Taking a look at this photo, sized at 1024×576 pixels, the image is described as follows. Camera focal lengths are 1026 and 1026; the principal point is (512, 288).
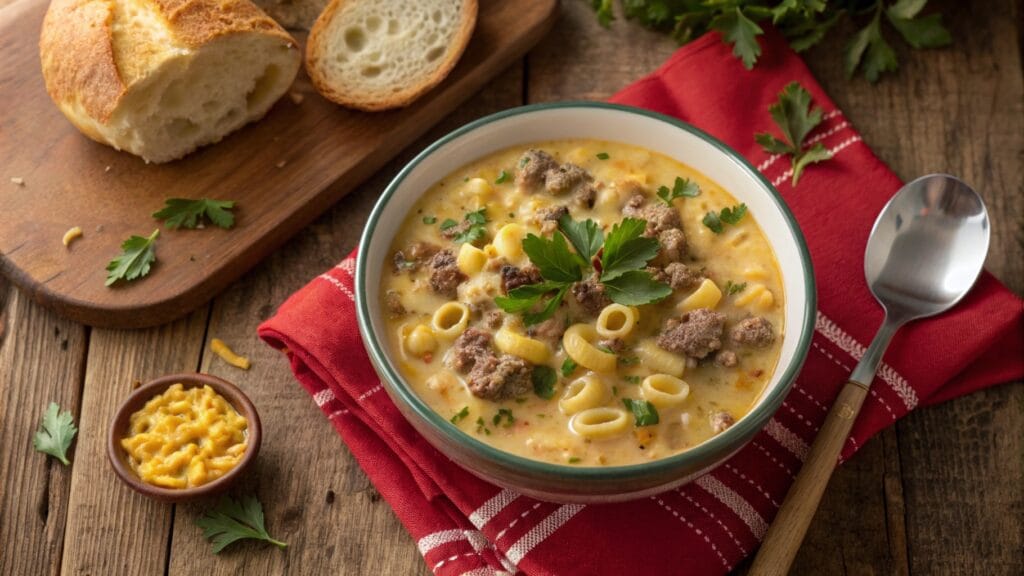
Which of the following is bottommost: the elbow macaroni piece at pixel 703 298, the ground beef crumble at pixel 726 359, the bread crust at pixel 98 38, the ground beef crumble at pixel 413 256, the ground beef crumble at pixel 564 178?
the ground beef crumble at pixel 726 359

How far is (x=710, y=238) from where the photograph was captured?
12.3 feet

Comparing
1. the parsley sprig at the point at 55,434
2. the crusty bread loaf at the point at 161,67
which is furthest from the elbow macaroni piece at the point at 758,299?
the parsley sprig at the point at 55,434

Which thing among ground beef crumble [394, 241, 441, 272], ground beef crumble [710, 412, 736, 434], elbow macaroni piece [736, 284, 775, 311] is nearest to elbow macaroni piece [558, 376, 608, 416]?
ground beef crumble [710, 412, 736, 434]

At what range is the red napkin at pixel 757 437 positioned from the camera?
11.4 feet

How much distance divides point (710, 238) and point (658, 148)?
46 centimetres

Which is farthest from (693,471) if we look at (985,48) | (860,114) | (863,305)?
(985,48)

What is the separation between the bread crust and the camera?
166 inches

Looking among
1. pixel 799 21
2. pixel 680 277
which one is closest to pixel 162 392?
pixel 680 277

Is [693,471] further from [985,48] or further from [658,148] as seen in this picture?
[985,48]

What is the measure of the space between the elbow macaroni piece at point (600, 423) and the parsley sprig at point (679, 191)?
3.01 feet

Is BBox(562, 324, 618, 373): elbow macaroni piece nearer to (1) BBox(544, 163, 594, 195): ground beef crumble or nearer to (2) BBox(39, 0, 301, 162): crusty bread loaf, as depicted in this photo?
(1) BBox(544, 163, 594, 195): ground beef crumble

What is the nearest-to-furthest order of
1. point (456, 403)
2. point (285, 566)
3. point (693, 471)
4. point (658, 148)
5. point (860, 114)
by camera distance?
point (693, 471) → point (456, 403) → point (285, 566) → point (658, 148) → point (860, 114)

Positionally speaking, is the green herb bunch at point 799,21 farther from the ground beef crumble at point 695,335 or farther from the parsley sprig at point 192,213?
the parsley sprig at point 192,213

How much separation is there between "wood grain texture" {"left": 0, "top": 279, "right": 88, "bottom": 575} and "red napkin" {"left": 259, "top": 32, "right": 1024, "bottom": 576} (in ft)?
2.88
